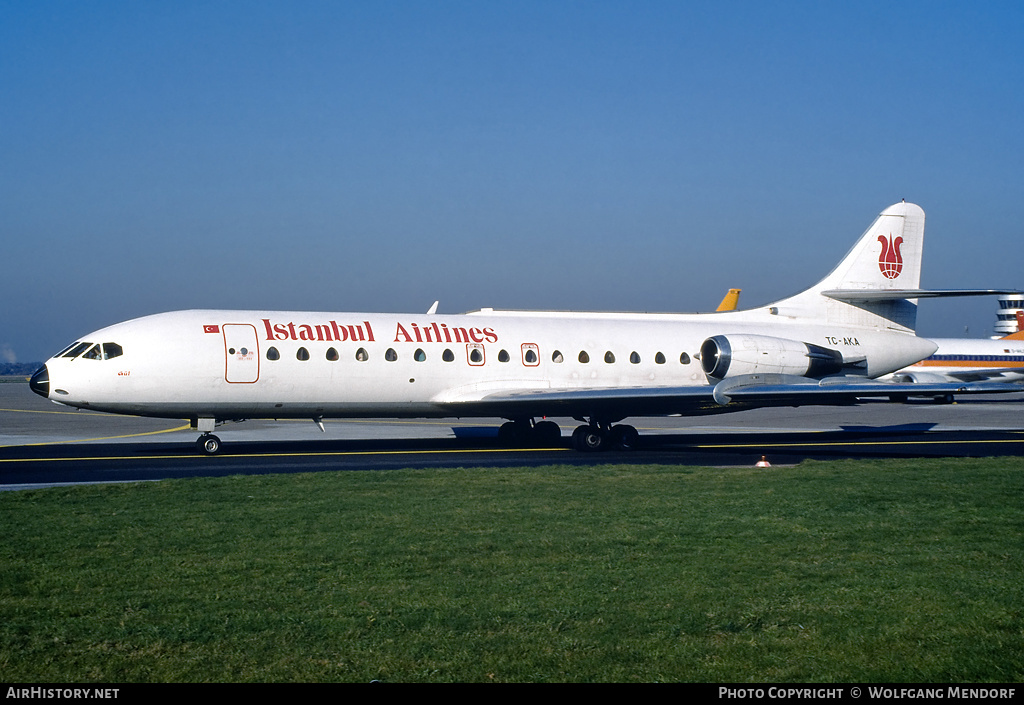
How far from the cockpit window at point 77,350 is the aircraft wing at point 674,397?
27.9 ft

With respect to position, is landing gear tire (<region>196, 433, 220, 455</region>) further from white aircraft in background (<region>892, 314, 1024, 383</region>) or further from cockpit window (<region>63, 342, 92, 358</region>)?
white aircraft in background (<region>892, 314, 1024, 383</region>)

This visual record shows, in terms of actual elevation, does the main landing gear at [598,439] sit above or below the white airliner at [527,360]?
below

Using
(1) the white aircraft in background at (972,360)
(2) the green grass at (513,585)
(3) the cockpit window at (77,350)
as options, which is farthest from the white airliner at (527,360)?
(1) the white aircraft in background at (972,360)

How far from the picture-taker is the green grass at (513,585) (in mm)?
5770

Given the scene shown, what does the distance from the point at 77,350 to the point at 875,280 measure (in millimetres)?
22742

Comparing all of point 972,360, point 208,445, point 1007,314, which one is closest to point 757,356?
point 208,445

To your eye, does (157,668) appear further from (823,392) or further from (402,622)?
(823,392)

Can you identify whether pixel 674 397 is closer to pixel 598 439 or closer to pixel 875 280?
pixel 598 439

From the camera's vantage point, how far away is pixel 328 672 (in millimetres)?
5574

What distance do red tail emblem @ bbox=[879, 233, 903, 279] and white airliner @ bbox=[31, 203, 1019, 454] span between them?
0.13 feet

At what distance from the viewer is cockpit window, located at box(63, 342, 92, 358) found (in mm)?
20719

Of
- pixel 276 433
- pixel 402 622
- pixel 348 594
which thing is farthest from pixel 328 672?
pixel 276 433

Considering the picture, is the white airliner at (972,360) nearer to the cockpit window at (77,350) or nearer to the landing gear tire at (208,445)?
the landing gear tire at (208,445)

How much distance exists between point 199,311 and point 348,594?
16.5 m
